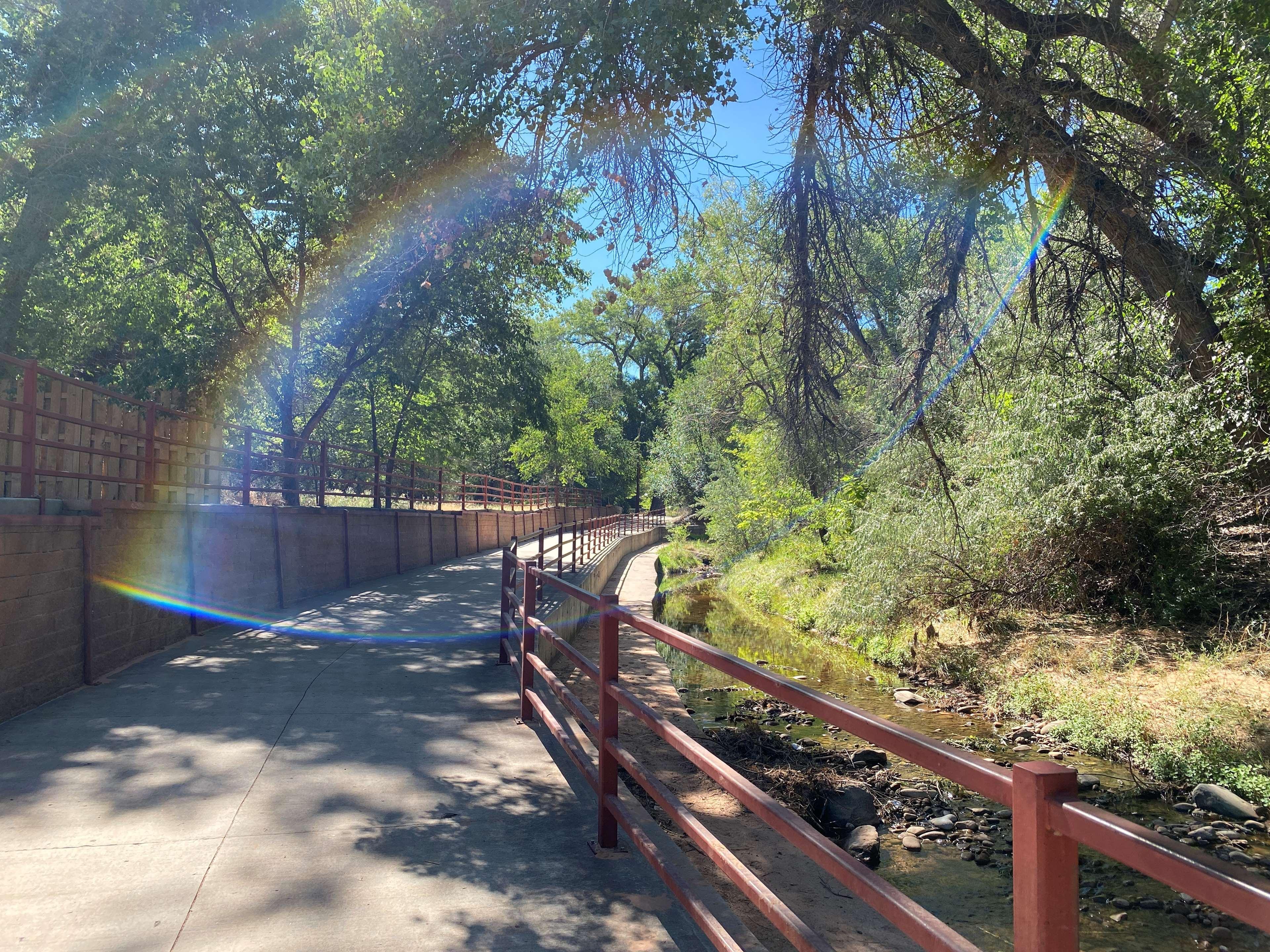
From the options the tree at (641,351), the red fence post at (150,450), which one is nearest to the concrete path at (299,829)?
the red fence post at (150,450)

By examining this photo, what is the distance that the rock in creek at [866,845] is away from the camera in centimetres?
714

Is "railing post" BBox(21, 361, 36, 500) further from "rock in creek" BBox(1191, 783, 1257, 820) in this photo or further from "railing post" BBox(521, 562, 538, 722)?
"rock in creek" BBox(1191, 783, 1257, 820)

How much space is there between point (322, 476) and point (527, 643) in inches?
439

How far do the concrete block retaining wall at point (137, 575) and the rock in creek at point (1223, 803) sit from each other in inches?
404

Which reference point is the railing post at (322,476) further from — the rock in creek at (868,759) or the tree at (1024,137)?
the tree at (1024,137)

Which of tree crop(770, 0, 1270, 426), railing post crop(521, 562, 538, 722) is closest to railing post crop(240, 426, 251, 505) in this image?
railing post crop(521, 562, 538, 722)

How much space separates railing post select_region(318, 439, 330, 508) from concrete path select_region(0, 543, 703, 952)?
8.41 metres

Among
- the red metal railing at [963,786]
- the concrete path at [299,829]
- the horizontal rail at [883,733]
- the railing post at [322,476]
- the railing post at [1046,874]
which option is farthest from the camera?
the railing post at [322,476]

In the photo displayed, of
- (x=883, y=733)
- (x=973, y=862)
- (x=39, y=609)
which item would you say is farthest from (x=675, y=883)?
(x=39, y=609)

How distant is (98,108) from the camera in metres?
15.3

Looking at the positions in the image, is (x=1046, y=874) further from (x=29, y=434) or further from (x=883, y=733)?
(x=29, y=434)

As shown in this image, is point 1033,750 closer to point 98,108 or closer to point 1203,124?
point 1203,124

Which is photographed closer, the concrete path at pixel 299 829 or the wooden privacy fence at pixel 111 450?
the concrete path at pixel 299 829

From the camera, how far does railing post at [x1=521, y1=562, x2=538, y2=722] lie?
6.90 metres
